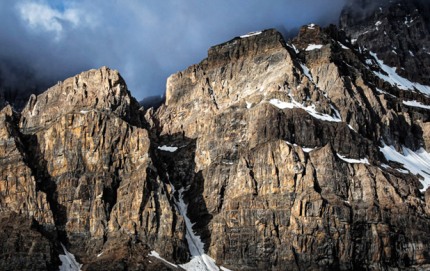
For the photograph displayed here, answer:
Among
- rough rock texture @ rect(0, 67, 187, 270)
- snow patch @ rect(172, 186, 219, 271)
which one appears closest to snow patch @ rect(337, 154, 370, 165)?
snow patch @ rect(172, 186, 219, 271)

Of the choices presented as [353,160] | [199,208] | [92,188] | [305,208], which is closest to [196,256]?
[199,208]

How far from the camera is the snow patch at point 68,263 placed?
520 feet

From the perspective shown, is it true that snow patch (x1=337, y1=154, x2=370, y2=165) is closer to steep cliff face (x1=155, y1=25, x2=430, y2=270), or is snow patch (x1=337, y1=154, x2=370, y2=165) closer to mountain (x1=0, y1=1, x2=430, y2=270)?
steep cliff face (x1=155, y1=25, x2=430, y2=270)

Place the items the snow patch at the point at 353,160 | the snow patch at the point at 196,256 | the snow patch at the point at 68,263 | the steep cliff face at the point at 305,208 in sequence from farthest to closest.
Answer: the snow patch at the point at 353,160, the snow patch at the point at 196,256, the steep cliff face at the point at 305,208, the snow patch at the point at 68,263

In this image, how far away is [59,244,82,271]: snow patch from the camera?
520 ft

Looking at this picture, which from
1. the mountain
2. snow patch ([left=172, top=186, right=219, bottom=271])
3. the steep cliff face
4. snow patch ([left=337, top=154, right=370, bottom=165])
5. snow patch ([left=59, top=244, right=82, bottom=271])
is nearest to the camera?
snow patch ([left=59, top=244, right=82, bottom=271])

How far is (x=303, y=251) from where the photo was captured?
162500 mm

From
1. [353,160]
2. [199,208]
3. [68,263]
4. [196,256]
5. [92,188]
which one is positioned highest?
[353,160]

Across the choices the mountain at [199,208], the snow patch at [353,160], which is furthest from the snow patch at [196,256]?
the snow patch at [353,160]

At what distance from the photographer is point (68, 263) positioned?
527ft

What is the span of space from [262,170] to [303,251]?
25.5 metres

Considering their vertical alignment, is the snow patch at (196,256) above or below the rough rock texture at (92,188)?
below

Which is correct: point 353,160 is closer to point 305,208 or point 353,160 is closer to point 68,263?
point 305,208

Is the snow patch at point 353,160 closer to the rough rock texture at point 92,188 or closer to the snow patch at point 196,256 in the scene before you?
the snow patch at point 196,256
